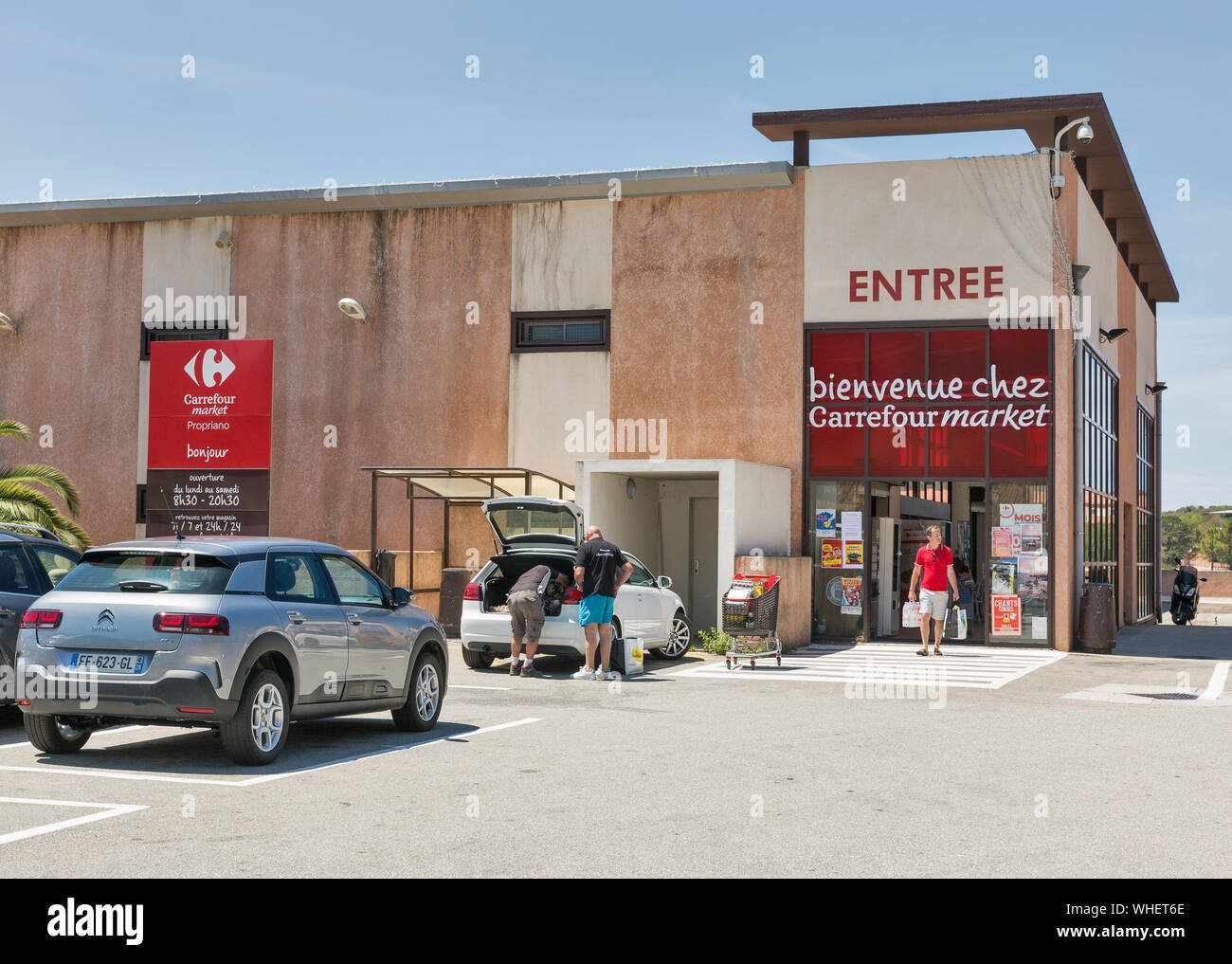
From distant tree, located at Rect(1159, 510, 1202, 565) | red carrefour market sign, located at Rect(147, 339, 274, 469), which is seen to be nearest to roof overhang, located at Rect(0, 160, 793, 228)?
red carrefour market sign, located at Rect(147, 339, 274, 469)

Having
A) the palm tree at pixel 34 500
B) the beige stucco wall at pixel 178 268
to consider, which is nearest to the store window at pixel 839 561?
the palm tree at pixel 34 500

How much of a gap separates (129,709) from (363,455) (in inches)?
631

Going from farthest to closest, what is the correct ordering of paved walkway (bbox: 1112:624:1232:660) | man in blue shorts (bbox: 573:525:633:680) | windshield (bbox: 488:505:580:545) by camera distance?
paved walkway (bbox: 1112:624:1232:660) < windshield (bbox: 488:505:580:545) < man in blue shorts (bbox: 573:525:633:680)

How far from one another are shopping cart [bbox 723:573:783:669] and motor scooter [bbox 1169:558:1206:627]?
19037 mm

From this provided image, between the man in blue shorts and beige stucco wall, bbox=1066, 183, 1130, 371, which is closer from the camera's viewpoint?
the man in blue shorts

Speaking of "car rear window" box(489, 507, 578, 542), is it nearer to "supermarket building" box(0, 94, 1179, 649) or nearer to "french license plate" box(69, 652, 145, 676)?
"supermarket building" box(0, 94, 1179, 649)

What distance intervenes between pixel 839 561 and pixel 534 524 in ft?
21.5

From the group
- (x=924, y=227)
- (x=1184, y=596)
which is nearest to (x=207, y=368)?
(x=924, y=227)

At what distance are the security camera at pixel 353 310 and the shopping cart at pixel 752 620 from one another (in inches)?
402

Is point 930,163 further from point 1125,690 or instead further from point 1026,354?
point 1125,690

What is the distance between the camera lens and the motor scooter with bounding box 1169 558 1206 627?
3319 cm

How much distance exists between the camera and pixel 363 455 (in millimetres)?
24984

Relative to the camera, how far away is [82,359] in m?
26.6
